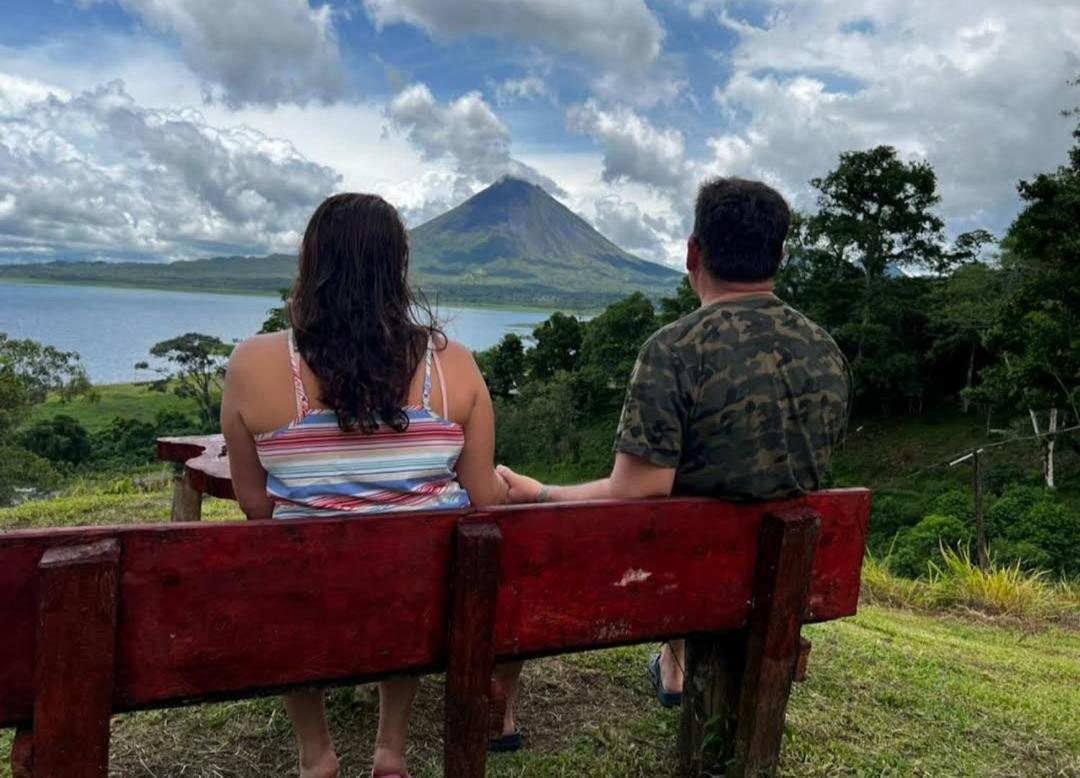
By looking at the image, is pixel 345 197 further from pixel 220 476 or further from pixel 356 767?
pixel 356 767

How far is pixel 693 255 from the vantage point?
8.16 ft

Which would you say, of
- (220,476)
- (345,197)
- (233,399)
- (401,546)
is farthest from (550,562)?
(220,476)

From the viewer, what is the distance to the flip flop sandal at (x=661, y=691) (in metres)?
3.21

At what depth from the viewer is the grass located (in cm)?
5187

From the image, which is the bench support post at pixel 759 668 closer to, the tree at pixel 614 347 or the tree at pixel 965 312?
the tree at pixel 965 312

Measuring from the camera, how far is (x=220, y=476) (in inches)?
130

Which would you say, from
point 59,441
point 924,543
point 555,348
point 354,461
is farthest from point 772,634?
point 555,348

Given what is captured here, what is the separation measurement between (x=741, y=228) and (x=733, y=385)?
1.48 ft

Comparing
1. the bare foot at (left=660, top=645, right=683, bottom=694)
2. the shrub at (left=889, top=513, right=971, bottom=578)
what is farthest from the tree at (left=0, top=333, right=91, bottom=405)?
the bare foot at (left=660, top=645, right=683, bottom=694)

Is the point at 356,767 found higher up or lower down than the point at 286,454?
lower down

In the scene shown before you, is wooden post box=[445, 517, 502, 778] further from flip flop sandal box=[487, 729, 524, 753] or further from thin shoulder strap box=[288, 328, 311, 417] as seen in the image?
flip flop sandal box=[487, 729, 524, 753]

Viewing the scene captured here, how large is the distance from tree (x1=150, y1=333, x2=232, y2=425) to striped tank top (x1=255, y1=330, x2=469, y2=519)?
51967 mm

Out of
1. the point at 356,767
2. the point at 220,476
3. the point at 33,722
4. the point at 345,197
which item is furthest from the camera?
the point at 220,476

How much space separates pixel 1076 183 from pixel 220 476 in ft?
71.2
